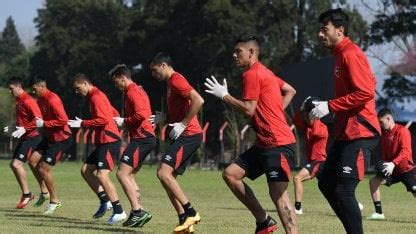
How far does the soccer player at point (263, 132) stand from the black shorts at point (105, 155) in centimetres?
478

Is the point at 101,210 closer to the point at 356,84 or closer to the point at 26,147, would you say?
the point at 26,147

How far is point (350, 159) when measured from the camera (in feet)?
28.6

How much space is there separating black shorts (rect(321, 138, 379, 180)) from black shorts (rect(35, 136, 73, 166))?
28.9 ft

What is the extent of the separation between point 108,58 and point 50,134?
60.5 meters

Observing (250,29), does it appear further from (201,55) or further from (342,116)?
(342,116)

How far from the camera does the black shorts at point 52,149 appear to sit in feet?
55.3

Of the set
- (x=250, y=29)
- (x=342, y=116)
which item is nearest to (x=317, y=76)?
(x=250, y=29)

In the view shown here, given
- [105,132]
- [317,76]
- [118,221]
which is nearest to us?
[118,221]

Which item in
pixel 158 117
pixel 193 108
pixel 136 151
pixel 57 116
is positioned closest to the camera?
pixel 193 108

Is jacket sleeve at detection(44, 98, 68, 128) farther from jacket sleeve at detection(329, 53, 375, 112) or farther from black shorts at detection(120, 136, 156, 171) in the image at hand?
jacket sleeve at detection(329, 53, 375, 112)

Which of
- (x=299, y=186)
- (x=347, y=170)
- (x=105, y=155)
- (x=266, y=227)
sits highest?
(x=347, y=170)

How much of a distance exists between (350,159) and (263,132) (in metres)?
1.60

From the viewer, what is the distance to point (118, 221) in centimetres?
1413

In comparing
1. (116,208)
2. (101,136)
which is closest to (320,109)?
(116,208)
